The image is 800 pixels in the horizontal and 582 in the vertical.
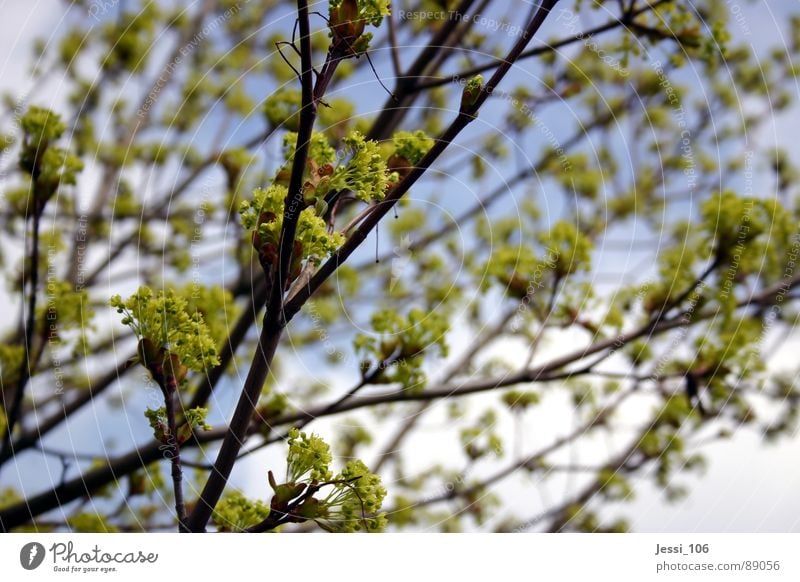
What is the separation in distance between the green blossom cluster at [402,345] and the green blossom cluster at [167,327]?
963 millimetres

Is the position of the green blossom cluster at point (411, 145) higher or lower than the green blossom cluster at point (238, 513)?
higher

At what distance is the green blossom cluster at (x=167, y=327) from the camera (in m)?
2.61

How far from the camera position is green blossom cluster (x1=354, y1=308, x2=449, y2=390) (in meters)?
3.49

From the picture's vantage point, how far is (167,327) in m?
2.64

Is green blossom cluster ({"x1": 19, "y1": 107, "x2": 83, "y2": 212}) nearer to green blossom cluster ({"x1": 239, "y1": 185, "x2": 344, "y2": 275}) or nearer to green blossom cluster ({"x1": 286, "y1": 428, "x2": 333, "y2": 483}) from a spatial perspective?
green blossom cluster ({"x1": 239, "y1": 185, "x2": 344, "y2": 275})

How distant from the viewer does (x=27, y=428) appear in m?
5.18

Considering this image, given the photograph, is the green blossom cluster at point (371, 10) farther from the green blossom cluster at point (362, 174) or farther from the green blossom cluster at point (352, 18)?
the green blossom cluster at point (362, 174)

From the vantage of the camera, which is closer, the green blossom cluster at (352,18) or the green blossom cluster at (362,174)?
the green blossom cluster at (352,18)

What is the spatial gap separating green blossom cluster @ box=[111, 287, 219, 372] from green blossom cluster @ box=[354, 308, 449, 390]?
3.16 ft

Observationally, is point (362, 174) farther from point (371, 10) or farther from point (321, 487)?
point (321, 487)

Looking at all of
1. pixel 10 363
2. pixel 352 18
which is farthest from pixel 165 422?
pixel 10 363

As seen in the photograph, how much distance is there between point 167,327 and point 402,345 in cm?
129

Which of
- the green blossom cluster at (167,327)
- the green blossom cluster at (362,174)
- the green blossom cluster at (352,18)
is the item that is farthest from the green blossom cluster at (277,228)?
→ the green blossom cluster at (352,18)
